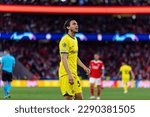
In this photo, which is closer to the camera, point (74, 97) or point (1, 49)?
point (74, 97)

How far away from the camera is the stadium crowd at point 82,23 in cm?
5119

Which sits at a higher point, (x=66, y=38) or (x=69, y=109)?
(x=66, y=38)

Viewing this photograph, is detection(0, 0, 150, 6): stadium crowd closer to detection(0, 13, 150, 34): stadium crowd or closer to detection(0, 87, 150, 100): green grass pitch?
detection(0, 13, 150, 34): stadium crowd

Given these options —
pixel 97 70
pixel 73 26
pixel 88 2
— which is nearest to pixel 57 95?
pixel 97 70

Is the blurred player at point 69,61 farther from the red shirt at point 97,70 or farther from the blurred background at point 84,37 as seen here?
the blurred background at point 84,37

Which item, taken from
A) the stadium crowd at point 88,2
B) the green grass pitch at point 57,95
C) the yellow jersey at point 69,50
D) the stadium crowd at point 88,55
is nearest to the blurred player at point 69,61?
the yellow jersey at point 69,50

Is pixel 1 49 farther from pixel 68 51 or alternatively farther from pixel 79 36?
pixel 68 51

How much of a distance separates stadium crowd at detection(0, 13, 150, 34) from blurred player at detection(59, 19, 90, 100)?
39140mm

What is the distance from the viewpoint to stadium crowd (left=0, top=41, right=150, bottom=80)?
160 ft

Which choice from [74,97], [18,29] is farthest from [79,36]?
[74,97]

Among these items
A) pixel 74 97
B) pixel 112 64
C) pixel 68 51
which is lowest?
pixel 112 64

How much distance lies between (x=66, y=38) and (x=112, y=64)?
38480 mm

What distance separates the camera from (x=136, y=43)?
52.4 meters

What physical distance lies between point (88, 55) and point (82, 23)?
10.7 ft
